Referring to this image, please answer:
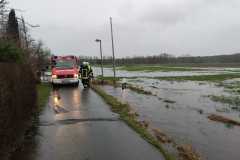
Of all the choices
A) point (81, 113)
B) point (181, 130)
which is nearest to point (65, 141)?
point (81, 113)

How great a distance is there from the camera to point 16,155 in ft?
23.8

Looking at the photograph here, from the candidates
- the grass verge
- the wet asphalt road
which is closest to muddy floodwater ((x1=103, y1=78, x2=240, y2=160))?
the wet asphalt road

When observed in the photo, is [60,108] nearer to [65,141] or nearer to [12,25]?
[65,141]

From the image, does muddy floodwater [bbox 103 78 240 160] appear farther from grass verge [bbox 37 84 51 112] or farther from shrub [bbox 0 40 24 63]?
shrub [bbox 0 40 24 63]

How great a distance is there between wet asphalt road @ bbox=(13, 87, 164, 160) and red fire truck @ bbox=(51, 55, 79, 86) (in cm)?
1303

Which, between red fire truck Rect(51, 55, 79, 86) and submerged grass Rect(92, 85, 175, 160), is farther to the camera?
red fire truck Rect(51, 55, 79, 86)

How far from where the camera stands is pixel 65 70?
26641mm

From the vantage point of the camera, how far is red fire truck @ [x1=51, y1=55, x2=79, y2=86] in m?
26.3

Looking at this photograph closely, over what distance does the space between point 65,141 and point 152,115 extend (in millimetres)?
7529

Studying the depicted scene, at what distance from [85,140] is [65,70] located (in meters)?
18.5

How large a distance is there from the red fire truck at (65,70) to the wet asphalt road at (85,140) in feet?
42.7

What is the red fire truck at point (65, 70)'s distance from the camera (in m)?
26.3

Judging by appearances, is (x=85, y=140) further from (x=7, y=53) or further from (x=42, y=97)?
(x=42, y=97)

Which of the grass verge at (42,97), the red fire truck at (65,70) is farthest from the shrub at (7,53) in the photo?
the red fire truck at (65,70)
